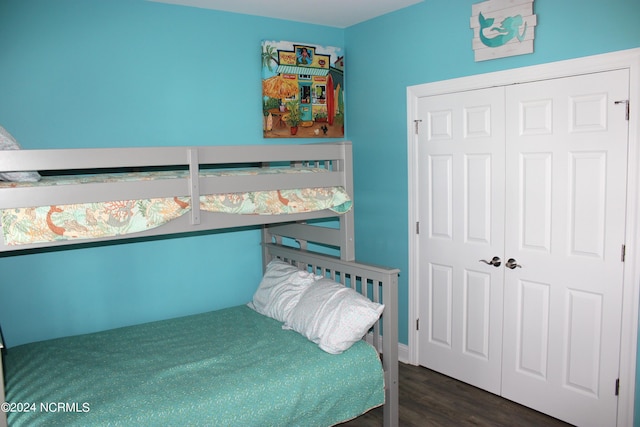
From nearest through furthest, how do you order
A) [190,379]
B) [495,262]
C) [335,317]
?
1. [190,379]
2. [335,317]
3. [495,262]

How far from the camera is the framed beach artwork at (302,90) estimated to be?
12.6ft

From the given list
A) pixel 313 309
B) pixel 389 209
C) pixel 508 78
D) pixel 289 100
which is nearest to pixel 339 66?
pixel 289 100

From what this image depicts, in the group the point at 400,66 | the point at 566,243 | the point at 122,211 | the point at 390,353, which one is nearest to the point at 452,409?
the point at 390,353

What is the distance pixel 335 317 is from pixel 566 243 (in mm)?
1334

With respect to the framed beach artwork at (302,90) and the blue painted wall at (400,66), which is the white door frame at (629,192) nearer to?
the blue painted wall at (400,66)

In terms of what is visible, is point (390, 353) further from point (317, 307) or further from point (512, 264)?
point (512, 264)

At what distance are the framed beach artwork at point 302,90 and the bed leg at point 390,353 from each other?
5.45ft

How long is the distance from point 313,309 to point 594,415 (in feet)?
5.31

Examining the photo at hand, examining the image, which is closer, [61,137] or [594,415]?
[594,415]

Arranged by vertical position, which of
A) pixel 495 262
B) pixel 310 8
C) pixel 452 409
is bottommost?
pixel 452 409

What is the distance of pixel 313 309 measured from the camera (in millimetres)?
2965

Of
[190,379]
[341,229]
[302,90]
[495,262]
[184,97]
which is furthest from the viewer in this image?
[302,90]

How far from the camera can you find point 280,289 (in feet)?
11.0

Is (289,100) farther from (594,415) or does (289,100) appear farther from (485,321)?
(594,415)
